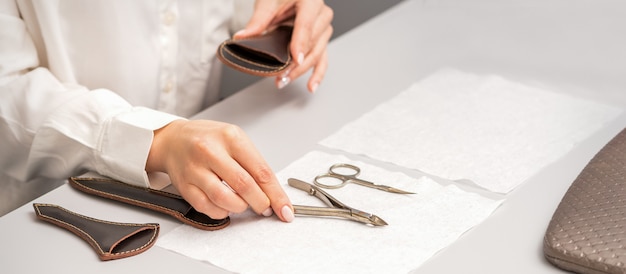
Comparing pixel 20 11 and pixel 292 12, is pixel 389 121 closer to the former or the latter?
pixel 292 12

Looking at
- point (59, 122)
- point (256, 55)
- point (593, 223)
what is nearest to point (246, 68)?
point (256, 55)

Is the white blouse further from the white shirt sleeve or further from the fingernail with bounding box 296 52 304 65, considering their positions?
the fingernail with bounding box 296 52 304 65

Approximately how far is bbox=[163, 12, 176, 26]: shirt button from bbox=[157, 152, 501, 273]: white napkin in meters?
0.37

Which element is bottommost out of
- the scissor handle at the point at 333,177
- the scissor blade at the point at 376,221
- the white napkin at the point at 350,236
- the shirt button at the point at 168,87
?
the white napkin at the point at 350,236

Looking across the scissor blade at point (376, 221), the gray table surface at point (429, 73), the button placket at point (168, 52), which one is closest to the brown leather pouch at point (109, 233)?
the gray table surface at point (429, 73)

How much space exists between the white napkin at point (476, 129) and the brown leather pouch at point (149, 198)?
0.80 ft

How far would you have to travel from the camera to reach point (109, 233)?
2.99 feet

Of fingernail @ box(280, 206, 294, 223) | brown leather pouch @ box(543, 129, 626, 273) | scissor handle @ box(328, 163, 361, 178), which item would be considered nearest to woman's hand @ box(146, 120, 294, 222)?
fingernail @ box(280, 206, 294, 223)

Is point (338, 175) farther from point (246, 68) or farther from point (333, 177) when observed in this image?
point (246, 68)

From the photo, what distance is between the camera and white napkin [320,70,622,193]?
1080 mm

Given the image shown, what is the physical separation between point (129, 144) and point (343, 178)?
0.85 feet

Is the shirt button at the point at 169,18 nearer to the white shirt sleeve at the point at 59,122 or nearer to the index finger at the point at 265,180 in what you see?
the white shirt sleeve at the point at 59,122

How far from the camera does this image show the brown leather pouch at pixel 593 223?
0.83 metres

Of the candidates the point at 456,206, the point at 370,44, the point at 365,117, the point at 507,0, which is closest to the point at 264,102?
the point at 365,117
